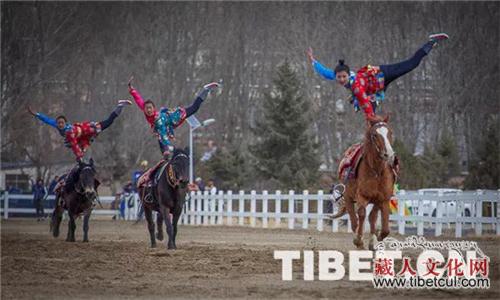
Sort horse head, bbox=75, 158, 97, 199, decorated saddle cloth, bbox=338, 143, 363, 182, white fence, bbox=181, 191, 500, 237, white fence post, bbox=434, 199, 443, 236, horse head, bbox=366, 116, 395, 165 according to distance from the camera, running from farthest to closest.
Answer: white fence post, bbox=434, 199, 443, 236 → white fence, bbox=181, 191, 500, 237 → horse head, bbox=75, 158, 97, 199 → decorated saddle cloth, bbox=338, 143, 363, 182 → horse head, bbox=366, 116, 395, 165

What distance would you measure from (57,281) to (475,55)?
62.4 meters

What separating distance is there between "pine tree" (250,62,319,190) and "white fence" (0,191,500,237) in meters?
7.87

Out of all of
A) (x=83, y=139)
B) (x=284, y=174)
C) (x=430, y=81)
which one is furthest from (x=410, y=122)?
(x=83, y=139)

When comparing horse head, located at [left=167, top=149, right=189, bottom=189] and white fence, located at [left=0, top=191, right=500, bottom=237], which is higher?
horse head, located at [left=167, top=149, right=189, bottom=189]

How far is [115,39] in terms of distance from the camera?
8969 cm

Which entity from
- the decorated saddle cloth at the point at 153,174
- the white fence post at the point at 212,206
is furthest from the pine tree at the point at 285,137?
the decorated saddle cloth at the point at 153,174

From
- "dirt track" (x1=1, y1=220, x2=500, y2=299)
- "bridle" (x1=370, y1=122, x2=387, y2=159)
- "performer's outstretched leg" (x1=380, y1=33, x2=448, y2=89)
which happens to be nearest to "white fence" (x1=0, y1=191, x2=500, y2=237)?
"dirt track" (x1=1, y1=220, x2=500, y2=299)

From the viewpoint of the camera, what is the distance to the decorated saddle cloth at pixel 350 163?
19.7m

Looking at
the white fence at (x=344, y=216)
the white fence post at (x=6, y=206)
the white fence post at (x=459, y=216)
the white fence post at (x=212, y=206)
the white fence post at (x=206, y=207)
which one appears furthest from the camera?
the white fence post at (x=6, y=206)

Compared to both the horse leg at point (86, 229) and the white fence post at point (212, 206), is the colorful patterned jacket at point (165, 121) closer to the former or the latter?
the horse leg at point (86, 229)

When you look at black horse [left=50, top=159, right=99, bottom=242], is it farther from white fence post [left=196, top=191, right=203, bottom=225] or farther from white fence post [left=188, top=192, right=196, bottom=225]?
white fence post [left=188, top=192, right=196, bottom=225]

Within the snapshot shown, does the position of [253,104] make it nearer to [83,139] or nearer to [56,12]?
[56,12]

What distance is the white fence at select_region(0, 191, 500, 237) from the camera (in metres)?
31.0

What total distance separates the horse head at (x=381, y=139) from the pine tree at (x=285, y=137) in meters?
39.2
